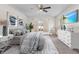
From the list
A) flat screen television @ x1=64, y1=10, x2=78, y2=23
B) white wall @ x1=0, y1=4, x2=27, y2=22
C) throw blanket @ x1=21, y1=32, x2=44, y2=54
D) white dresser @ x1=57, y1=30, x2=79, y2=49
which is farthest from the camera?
white dresser @ x1=57, y1=30, x2=79, y2=49

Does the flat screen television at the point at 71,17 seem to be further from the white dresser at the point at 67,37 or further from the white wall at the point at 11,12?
the white wall at the point at 11,12

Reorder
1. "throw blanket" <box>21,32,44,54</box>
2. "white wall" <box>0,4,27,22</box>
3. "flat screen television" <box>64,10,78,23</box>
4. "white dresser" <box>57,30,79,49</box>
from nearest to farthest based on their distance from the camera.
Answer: "throw blanket" <box>21,32,44,54</box> → "white wall" <box>0,4,27,22</box> → "flat screen television" <box>64,10,78,23</box> → "white dresser" <box>57,30,79,49</box>

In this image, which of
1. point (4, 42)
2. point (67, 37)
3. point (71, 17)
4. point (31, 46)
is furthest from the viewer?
point (67, 37)

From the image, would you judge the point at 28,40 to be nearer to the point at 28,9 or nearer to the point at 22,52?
the point at 22,52

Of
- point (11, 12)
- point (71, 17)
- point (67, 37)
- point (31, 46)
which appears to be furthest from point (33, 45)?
point (67, 37)

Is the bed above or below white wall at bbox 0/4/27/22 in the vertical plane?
below

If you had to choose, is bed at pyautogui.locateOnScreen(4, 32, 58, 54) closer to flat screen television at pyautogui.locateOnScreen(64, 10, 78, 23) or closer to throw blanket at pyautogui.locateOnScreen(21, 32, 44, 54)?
throw blanket at pyautogui.locateOnScreen(21, 32, 44, 54)

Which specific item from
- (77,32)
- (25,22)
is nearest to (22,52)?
(25,22)

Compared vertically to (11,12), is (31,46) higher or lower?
lower

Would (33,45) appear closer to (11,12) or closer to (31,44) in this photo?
(31,44)

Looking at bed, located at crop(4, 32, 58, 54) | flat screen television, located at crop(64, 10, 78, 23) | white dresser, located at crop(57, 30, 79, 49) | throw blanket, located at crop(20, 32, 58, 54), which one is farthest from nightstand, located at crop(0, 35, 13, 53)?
flat screen television, located at crop(64, 10, 78, 23)

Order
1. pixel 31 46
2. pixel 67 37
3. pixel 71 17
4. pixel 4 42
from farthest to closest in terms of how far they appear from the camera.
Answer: pixel 67 37, pixel 71 17, pixel 4 42, pixel 31 46

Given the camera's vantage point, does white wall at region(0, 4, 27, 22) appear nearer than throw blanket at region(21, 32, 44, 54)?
No

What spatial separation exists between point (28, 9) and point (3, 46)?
1.08 meters
